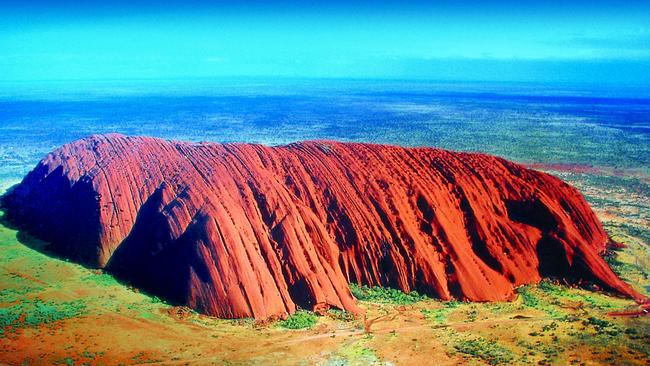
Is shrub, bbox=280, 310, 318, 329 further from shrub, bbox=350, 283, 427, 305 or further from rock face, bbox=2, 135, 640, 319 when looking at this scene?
shrub, bbox=350, 283, 427, 305

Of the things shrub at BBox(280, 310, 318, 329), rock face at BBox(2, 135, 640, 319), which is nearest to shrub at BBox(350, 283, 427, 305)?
rock face at BBox(2, 135, 640, 319)

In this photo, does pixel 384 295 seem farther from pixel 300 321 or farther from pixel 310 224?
pixel 310 224

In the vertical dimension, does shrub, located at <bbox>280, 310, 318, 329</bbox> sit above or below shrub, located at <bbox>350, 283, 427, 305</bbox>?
below

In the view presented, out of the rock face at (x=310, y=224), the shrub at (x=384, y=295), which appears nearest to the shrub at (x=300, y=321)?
the rock face at (x=310, y=224)

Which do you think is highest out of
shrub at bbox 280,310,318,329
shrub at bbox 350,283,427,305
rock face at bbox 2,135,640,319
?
rock face at bbox 2,135,640,319

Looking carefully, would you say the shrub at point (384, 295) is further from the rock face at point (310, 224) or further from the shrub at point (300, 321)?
the shrub at point (300, 321)


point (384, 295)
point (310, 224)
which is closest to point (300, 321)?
point (384, 295)

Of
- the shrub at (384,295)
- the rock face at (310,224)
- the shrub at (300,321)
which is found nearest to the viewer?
the shrub at (300,321)

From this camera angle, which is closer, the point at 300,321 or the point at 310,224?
the point at 300,321

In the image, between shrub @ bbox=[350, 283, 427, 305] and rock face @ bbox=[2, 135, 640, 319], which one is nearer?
rock face @ bbox=[2, 135, 640, 319]
